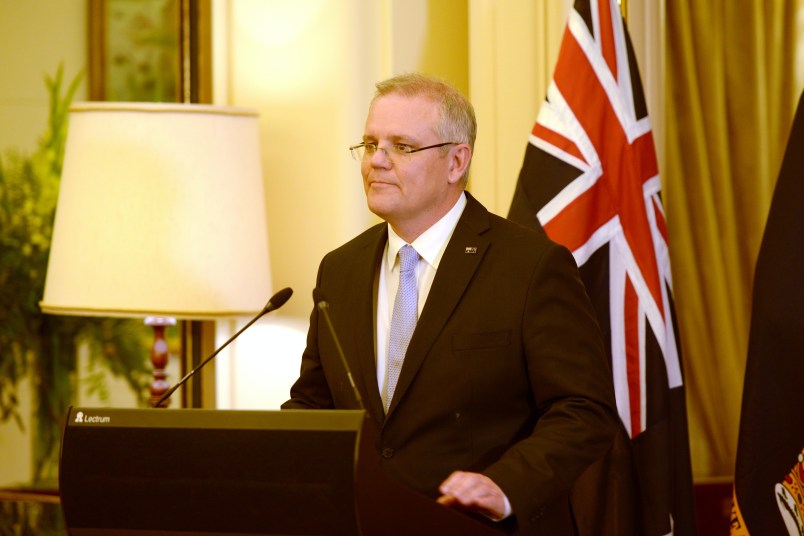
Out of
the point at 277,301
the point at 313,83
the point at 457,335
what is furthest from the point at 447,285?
the point at 313,83

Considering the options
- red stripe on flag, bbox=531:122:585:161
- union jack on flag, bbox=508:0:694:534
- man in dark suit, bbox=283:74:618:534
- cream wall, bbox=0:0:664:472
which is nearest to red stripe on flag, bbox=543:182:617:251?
union jack on flag, bbox=508:0:694:534

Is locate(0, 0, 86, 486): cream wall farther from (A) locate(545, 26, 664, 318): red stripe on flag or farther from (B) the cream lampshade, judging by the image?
(A) locate(545, 26, 664, 318): red stripe on flag

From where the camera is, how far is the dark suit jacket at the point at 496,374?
2293mm

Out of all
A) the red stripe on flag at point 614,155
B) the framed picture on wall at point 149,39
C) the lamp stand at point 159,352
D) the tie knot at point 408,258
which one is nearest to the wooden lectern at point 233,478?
the tie knot at point 408,258

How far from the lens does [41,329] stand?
13.7ft

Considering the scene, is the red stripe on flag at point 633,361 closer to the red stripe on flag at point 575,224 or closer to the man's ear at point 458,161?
the red stripe on flag at point 575,224

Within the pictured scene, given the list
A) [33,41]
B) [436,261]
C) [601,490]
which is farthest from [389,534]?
Answer: [33,41]

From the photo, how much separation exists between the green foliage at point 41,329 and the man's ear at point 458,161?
205cm

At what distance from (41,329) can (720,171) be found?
2.48 metres

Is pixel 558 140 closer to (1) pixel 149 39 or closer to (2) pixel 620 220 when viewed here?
(2) pixel 620 220

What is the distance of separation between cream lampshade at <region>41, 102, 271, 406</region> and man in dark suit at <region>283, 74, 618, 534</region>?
1107 millimetres

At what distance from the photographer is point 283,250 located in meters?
4.12

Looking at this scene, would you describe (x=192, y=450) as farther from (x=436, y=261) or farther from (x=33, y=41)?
(x=33, y=41)

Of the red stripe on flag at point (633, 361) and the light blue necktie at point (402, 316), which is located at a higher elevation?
the light blue necktie at point (402, 316)
